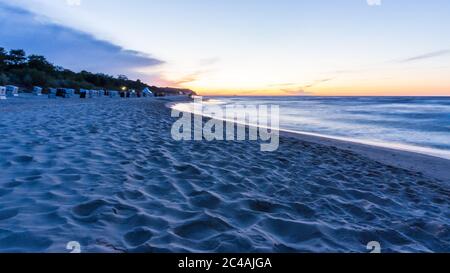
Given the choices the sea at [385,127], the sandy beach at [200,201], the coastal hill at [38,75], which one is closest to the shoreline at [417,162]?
the sandy beach at [200,201]

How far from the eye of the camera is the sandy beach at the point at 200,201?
270 centimetres

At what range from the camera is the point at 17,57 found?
54969 millimetres

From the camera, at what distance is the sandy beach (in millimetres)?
2704

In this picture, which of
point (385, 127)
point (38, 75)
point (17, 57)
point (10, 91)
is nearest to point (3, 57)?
point (17, 57)

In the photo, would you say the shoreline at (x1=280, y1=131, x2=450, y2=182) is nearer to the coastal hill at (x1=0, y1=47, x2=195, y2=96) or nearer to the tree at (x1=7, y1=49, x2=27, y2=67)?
the coastal hill at (x1=0, y1=47, x2=195, y2=96)

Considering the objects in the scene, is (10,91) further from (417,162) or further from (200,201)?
(417,162)

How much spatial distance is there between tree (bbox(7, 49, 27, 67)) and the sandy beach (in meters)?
61.3

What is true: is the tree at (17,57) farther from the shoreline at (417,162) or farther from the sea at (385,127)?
the shoreline at (417,162)

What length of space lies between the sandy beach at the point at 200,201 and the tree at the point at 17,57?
201 feet

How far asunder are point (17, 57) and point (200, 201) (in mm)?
67868

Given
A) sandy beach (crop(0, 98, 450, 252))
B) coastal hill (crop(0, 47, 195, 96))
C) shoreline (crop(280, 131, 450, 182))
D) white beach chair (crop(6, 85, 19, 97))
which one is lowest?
shoreline (crop(280, 131, 450, 182))

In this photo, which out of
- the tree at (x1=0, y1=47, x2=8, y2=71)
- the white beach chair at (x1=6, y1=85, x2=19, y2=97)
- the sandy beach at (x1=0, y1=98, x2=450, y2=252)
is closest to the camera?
the sandy beach at (x1=0, y1=98, x2=450, y2=252)

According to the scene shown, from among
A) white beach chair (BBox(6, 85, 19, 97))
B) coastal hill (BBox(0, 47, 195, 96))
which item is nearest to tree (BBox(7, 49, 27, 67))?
coastal hill (BBox(0, 47, 195, 96))

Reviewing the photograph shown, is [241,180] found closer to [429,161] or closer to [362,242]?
[362,242]
